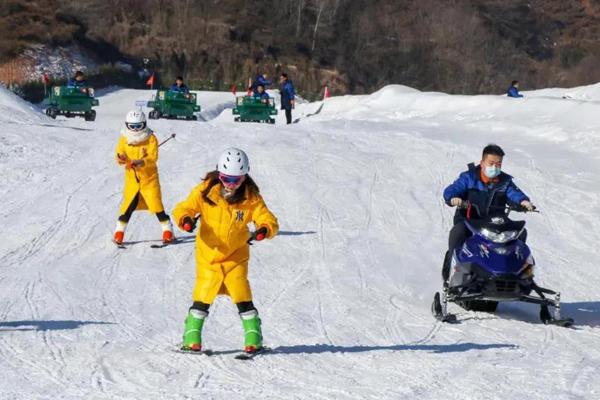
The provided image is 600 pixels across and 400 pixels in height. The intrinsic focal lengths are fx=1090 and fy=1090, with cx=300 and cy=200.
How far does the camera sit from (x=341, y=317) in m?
10.0

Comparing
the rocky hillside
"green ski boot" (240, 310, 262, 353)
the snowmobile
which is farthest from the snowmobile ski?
the rocky hillside

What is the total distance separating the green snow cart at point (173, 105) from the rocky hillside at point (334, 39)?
26.2 m

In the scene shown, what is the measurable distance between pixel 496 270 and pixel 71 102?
77.3ft

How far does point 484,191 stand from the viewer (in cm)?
1038

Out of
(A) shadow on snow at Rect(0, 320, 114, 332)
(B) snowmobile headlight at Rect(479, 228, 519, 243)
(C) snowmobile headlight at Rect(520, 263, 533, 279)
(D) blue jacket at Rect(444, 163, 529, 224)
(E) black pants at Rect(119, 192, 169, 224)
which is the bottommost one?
(A) shadow on snow at Rect(0, 320, 114, 332)

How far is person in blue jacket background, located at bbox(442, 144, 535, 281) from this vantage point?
1025 centimetres

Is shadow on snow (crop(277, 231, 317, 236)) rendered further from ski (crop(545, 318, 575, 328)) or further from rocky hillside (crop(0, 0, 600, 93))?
rocky hillside (crop(0, 0, 600, 93))

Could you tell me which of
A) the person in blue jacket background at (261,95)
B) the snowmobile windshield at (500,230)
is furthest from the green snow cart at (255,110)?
the snowmobile windshield at (500,230)

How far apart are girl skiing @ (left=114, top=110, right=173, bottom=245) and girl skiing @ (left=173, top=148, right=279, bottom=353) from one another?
5.40 meters

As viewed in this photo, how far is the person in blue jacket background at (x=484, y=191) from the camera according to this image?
10.2 m

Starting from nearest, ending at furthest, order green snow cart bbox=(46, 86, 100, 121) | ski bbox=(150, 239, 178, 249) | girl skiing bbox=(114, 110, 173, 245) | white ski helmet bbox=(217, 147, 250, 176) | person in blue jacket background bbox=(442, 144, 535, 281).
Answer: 1. white ski helmet bbox=(217, 147, 250, 176)
2. person in blue jacket background bbox=(442, 144, 535, 281)
3. girl skiing bbox=(114, 110, 173, 245)
4. ski bbox=(150, 239, 178, 249)
5. green snow cart bbox=(46, 86, 100, 121)

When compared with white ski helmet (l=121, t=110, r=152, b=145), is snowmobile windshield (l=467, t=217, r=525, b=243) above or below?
below

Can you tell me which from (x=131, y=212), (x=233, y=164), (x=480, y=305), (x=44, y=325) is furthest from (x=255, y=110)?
(x=233, y=164)

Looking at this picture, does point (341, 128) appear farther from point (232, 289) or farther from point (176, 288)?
point (232, 289)
